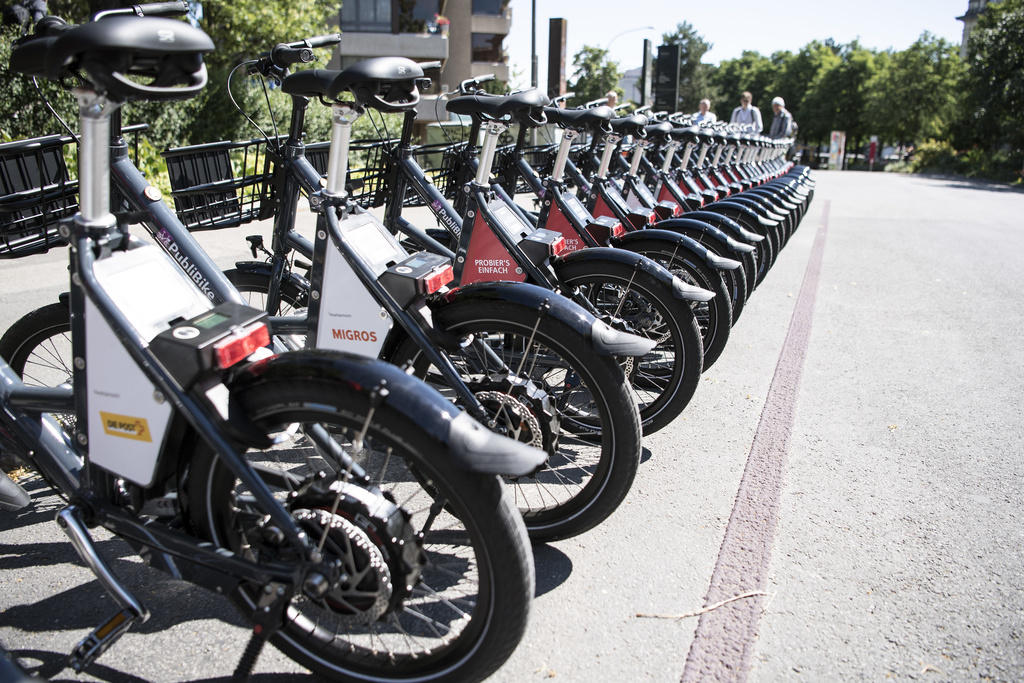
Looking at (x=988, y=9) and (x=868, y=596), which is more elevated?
(x=988, y=9)

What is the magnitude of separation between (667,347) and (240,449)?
8.84 feet

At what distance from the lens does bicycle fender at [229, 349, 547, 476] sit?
1774 millimetres

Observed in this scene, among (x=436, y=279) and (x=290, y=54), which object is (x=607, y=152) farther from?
(x=436, y=279)

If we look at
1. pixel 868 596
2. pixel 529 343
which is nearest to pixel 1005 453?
pixel 868 596

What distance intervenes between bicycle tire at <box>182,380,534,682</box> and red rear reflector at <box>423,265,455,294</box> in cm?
68

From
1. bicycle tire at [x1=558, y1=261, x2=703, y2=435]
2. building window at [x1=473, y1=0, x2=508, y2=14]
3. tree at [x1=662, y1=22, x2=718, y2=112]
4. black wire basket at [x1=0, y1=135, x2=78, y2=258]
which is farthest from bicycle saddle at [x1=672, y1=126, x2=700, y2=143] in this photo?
tree at [x1=662, y1=22, x2=718, y2=112]

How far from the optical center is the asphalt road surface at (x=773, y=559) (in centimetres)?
231

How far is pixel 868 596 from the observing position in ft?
8.64

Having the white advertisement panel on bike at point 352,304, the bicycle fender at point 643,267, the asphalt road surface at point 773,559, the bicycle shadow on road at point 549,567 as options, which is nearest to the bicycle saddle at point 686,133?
the asphalt road surface at point 773,559

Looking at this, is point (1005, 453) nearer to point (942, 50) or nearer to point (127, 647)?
point (127, 647)

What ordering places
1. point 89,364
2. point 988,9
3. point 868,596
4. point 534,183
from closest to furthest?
point 89,364, point 868,596, point 534,183, point 988,9

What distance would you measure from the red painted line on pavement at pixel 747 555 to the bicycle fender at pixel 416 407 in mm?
967

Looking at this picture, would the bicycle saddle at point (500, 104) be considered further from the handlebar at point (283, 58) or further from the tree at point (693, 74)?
the tree at point (693, 74)

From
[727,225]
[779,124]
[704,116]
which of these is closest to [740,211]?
[727,225]
